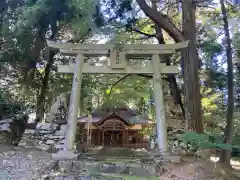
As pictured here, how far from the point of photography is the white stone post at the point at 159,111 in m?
6.25

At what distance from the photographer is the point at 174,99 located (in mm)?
9422

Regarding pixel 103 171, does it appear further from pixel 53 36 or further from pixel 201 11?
pixel 201 11

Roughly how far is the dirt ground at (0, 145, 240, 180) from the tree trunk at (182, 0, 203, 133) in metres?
1.23

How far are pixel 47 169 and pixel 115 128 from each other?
470 centimetres

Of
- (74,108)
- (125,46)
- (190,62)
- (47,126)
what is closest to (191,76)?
(190,62)

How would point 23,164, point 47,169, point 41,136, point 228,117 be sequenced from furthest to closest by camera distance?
point 41,136 → point 228,117 → point 23,164 → point 47,169

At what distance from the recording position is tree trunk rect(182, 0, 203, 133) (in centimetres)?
689

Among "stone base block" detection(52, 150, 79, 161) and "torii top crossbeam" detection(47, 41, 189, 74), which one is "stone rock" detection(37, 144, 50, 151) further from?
"torii top crossbeam" detection(47, 41, 189, 74)

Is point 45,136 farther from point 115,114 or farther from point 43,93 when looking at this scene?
point 115,114

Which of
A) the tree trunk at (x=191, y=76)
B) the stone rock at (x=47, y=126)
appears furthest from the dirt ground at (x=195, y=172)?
the stone rock at (x=47, y=126)

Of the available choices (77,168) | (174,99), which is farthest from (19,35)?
(174,99)

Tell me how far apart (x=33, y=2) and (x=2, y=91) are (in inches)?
145

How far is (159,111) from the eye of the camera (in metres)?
6.50

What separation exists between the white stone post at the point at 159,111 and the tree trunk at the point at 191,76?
0.91 meters
